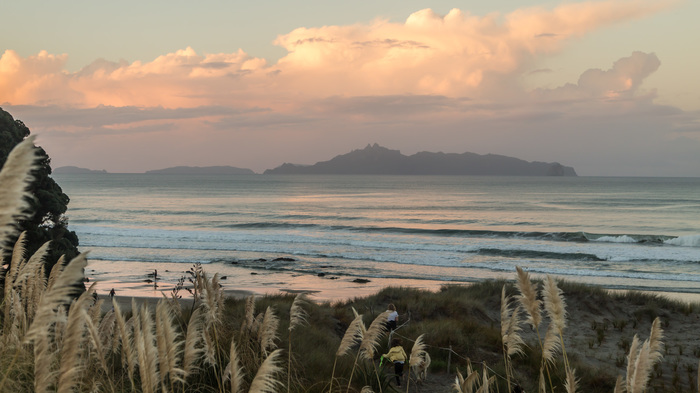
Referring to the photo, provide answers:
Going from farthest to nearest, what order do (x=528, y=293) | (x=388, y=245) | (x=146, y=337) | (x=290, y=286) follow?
(x=388, y=245) < (x=290, y=286) < (x=528, y=293) < (x=146, y=337)

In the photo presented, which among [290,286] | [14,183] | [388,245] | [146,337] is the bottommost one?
[290,286]

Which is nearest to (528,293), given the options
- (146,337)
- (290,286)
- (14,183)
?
(146,337)

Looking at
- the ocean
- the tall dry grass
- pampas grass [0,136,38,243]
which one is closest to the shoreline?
the ocean

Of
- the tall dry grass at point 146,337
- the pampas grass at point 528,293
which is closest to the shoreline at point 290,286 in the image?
the tall dry grass at point 146,337

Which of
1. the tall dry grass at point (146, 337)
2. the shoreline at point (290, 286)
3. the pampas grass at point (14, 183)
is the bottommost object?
the shoreline at point (290, 286)

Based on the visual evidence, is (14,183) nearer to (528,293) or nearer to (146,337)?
(146,337)

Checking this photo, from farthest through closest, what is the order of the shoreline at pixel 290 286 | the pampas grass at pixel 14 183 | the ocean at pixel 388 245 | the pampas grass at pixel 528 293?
the ocean at pixel 388 245 < the shoreline at pixel 290 286 < the pampas grass at pixel 528 293 < the pampas grass at pixel 14 183

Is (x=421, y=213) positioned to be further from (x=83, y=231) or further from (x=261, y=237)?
(x=83, y=231)

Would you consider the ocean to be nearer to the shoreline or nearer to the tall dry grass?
the shoreline

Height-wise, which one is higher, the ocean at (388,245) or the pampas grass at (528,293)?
the pampas grass at (528,293)

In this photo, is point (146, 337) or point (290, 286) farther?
point (290, 286)

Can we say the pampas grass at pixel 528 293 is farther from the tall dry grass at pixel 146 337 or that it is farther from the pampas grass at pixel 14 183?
the pampas grass at pixel 14 183

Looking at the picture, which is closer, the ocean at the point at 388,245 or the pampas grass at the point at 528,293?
the pampas grass at the point at 528,293

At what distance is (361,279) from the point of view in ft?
109
